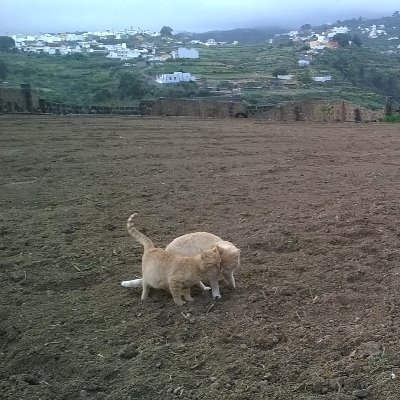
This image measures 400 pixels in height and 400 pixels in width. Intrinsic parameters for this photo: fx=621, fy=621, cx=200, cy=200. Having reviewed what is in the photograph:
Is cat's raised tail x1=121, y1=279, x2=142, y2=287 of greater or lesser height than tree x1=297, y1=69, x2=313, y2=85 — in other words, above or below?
above

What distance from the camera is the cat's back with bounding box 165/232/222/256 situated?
17.6ft

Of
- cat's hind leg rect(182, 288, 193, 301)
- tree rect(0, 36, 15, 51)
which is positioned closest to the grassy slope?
tree rect(0, 36, 15, 51)

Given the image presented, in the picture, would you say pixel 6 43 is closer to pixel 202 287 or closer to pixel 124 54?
pixel 124 54

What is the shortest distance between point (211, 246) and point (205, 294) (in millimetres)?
443

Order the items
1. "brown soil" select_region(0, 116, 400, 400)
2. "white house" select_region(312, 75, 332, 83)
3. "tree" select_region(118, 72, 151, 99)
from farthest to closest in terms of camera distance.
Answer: "white house" select_region(312, 75, 332, 83) → "tree" select_region(118, 72, 151, 99) → "brown soil" select_region(0, 116, 400, 400)

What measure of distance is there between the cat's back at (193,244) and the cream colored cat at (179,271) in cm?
28

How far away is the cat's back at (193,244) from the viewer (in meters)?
5.36

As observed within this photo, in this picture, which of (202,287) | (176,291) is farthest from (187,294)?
(202,287)

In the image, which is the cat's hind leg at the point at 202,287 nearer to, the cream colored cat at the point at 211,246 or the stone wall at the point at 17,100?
the cream colored cat at the point at 211,246

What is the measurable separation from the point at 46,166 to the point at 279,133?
701 centimetres

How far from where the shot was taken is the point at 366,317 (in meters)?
4.52

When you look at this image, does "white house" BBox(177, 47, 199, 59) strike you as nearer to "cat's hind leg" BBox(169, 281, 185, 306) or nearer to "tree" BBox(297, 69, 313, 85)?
"tree" BBox(297, 69, 313, 85)

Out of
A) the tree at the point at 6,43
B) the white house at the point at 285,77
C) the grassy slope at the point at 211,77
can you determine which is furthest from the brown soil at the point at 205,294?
the tree at the point at 6,43

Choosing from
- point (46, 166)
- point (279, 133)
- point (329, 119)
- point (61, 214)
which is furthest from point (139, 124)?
point (61, 214)
